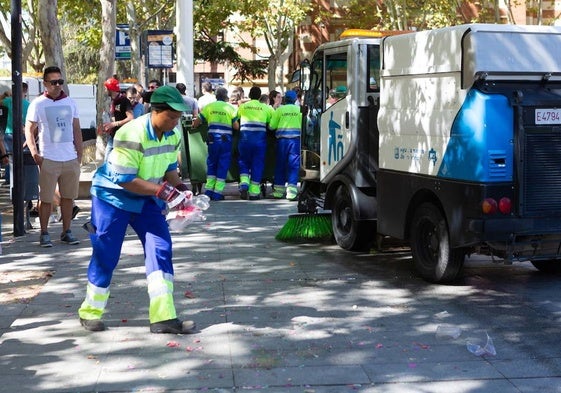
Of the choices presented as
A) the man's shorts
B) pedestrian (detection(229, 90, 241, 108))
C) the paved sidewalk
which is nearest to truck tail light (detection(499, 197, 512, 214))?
the paved sidewalk

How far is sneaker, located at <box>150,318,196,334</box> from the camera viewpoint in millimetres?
6516

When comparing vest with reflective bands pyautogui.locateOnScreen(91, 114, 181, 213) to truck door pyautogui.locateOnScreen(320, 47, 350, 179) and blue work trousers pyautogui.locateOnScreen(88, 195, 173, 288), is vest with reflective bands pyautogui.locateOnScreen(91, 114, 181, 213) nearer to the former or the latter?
blue work trousers pyautogui.locateOnScreen(88, 195, 173, 288)

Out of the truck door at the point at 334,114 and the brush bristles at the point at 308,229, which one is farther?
A: the brush bristles at the point at 308,229

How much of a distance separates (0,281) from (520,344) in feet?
15.3

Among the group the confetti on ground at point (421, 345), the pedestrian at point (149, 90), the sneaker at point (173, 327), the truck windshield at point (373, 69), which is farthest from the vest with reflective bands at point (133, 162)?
the pedestrian at point (149, 90)

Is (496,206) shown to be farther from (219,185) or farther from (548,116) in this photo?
(219,185)

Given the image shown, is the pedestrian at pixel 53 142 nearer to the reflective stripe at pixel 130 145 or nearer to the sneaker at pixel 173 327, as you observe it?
the reflective stripe at pixel 130 145

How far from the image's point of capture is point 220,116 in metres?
14.6

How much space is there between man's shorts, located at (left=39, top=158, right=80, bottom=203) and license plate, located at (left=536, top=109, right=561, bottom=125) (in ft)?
17.0

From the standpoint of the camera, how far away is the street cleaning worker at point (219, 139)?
14.7 metres

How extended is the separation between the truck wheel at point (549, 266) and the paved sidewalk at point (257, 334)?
3.76ft

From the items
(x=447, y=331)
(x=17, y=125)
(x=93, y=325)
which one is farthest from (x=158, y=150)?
(x=17, y=125)

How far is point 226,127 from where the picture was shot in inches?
578

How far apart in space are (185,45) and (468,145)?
11134mm
